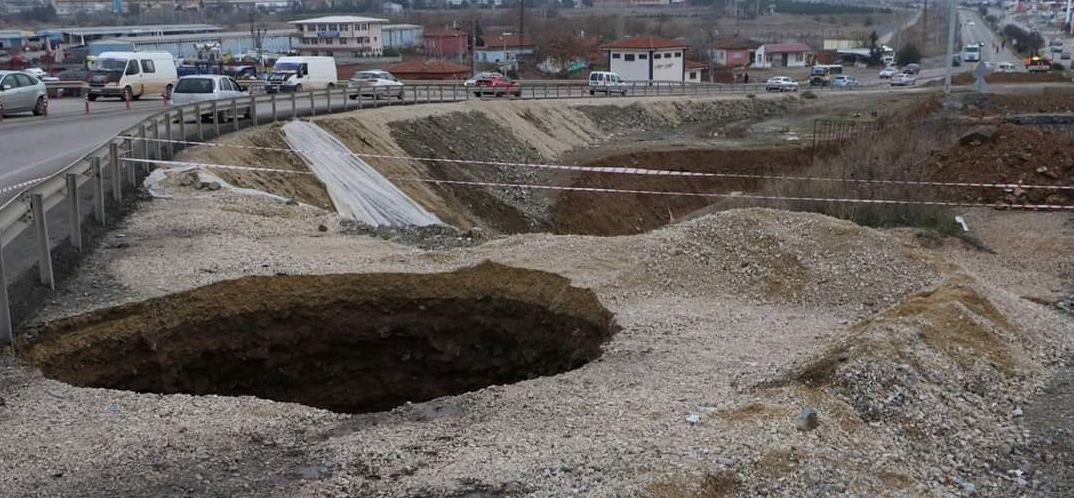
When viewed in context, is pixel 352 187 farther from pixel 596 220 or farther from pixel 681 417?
pixel 681 417

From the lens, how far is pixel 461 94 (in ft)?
163

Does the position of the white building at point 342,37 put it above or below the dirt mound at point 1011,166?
above

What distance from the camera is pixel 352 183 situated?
79.0 ft

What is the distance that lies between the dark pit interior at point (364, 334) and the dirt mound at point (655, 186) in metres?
14.6

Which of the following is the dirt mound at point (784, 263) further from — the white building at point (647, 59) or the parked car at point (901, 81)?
the parked car at point (901, 81)

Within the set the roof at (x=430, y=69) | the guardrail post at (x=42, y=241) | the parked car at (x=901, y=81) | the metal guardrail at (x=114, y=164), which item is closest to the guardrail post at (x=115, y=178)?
the metal guardrail at (x=114, y=164)

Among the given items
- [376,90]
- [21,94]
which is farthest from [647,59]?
[21,94]

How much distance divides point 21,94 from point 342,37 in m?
92.1

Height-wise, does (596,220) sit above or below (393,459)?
below

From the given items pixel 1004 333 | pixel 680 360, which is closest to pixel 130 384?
pixel 680 360

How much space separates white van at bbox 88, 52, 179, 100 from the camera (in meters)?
38.8

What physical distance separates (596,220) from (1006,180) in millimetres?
12314

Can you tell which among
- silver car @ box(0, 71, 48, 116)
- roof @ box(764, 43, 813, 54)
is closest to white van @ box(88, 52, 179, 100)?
silver car @ box(0, 71, 48, 116)

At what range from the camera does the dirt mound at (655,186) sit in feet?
102
